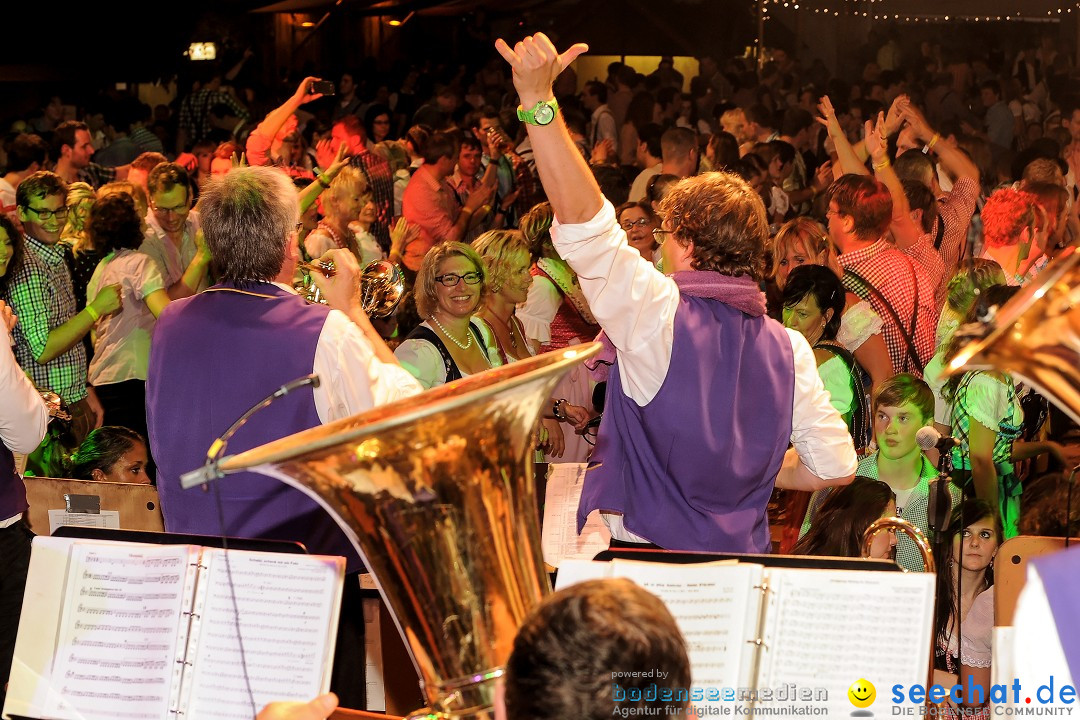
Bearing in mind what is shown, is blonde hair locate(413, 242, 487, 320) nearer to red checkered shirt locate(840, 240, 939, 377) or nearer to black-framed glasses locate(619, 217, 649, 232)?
black-framed glasses locate(619, 217, 649, 232)

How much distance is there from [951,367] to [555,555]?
6.95 feet

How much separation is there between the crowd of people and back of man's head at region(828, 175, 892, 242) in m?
0.01

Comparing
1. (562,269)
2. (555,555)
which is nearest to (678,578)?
(555,555)

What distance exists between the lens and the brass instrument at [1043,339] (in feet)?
5.62

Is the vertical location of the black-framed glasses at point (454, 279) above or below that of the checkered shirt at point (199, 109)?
below

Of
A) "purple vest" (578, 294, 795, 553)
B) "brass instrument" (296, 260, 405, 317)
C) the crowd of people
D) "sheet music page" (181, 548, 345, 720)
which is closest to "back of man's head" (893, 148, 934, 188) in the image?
the crowd of people

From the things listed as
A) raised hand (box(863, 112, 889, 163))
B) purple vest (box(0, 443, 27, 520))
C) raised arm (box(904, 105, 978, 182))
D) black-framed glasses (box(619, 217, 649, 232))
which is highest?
raised arm (box(904, 105, 978, 182))

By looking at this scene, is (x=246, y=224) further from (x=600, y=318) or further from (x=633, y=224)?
(x=633, y=224)

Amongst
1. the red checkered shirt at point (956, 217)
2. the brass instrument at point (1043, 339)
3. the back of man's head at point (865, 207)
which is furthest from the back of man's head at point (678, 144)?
the brass instrument at point (1043, 339)

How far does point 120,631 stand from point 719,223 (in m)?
1.55

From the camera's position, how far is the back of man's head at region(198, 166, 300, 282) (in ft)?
9.52

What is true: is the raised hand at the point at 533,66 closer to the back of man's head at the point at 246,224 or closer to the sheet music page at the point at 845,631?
the back of man's head at the point at 246,224

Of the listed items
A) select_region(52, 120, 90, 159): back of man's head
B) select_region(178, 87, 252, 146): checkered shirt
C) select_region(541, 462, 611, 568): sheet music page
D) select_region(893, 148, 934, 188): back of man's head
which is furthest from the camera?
select_region(178, 87, 252, 146): checkered shirt

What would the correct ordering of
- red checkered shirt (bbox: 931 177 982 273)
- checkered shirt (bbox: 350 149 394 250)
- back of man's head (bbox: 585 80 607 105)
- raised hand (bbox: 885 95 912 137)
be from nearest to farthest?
red checkered shirt (bbox: 931 177 982 273) → raised hand (bbox: 885 95 912 137) → checkered shirt (bbox: 350 149 394 250) → back of man's head (bbox: 585 80 607 105)
